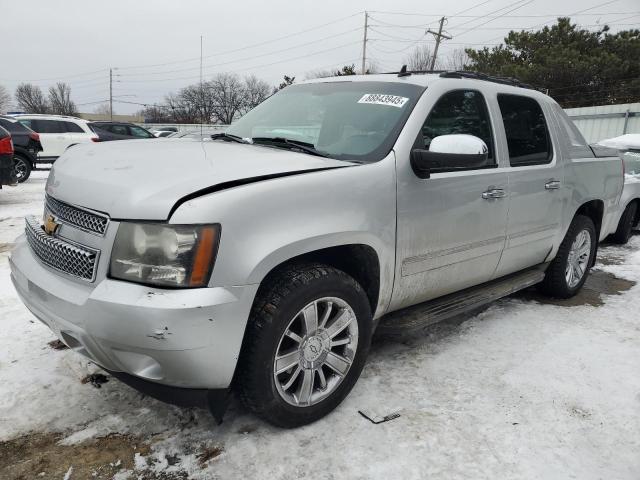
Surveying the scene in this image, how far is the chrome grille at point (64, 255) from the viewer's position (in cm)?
211

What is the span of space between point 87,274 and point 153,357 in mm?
468

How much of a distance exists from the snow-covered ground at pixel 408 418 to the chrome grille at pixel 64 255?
80 centimetres

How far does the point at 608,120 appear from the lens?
1808cm

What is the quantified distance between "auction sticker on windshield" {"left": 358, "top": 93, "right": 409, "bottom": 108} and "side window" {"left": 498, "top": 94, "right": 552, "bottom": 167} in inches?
37.2

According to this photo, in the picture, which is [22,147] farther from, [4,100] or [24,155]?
[4,100]

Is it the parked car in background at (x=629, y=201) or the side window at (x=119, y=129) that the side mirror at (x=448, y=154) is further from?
the side window at (x=119, y=129)

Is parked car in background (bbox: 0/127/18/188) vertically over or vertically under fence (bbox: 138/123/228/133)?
under

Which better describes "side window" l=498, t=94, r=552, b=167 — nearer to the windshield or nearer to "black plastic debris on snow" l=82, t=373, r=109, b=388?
the windshield

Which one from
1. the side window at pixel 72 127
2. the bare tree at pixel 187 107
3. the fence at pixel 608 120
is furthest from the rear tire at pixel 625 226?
the bare tree at pixel 187 107

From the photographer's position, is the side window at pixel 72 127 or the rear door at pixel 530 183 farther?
the side window at pixel 72 127

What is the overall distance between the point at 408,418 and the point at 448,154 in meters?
1.39

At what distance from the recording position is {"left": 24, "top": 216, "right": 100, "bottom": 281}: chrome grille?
2110mm

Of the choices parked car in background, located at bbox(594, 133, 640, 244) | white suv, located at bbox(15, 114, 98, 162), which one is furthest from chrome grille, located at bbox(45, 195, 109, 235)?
white suv, located at bbox(15, 114, 98, 162)

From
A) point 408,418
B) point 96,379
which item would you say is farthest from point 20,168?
point 408,418
